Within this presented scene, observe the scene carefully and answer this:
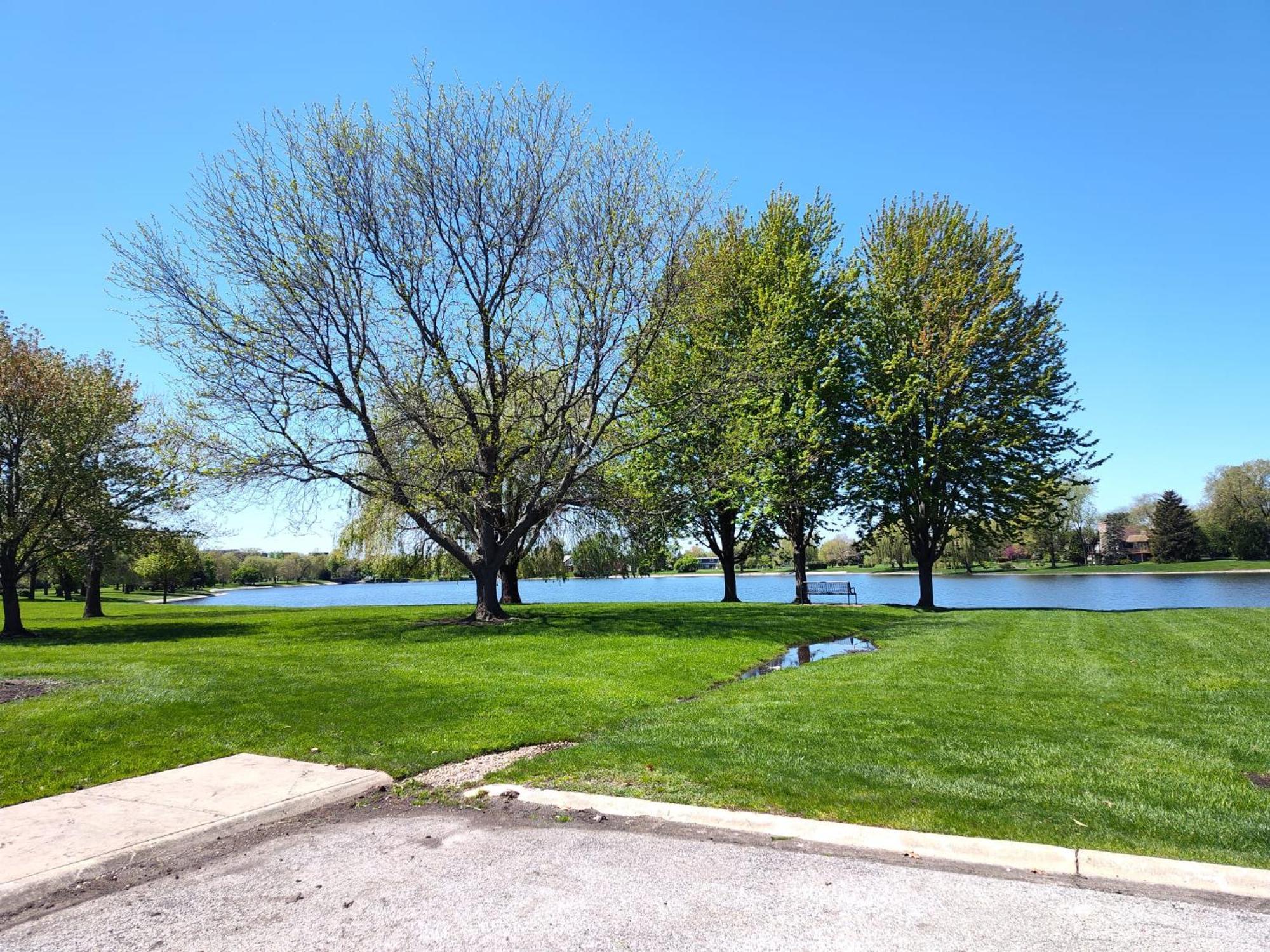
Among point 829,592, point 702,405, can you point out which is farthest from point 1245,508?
point 702,405

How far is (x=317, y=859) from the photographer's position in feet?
14.7

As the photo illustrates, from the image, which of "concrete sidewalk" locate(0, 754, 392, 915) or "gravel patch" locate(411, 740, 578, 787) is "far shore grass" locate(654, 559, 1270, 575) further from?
"concrete sidewalk" locate(0, 754, 392, 915)

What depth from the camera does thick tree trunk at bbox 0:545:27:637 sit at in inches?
755

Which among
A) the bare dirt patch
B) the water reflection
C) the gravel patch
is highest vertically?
the bare dirt patch

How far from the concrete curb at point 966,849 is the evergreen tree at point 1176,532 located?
297ft

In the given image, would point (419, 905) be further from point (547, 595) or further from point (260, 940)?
point (547, 595)

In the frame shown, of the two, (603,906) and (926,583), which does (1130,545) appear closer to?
(926,583)

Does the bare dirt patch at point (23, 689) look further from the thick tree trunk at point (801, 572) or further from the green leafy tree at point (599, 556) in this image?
the thick tree trunk at point (801, 572)

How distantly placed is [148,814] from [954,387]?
25084 millimetres

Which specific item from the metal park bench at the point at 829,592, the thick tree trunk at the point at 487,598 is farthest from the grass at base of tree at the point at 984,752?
the metal park bench at the point at 829,592

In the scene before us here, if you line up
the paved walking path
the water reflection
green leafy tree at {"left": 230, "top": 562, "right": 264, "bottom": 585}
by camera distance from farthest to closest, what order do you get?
green leafy tree at {"left": 230, "top": 562, "right": 264, "bottom": 585}, the water reflection, the paved walking path

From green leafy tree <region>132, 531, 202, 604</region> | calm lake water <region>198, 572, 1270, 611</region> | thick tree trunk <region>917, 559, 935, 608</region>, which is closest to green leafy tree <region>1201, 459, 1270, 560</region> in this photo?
calm lake water <region>198, 572, 1270, 611</region>

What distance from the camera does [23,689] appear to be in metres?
9.38

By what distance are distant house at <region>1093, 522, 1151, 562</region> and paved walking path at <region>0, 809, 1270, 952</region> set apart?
320 ft
